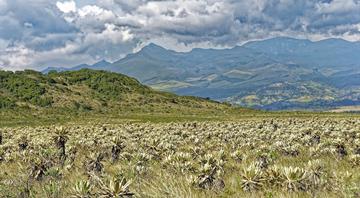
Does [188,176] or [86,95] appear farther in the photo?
[86,95]

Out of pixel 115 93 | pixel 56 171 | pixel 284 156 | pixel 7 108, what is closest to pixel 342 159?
pixel 284 156

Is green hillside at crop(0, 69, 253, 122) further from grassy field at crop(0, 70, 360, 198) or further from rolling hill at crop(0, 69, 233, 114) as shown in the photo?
grassy field at crop(0, 70, 360, 198)

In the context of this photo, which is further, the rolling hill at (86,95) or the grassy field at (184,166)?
the rolling hill at (86,95)

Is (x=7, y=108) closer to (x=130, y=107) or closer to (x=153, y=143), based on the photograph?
(x=130, y=107)

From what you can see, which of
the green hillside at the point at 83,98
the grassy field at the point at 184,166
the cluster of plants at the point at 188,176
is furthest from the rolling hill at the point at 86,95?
the cluster of plants at the point at 188,176

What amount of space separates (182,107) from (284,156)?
114m

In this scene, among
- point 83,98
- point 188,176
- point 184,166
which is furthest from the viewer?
point 83,98

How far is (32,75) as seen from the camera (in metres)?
143

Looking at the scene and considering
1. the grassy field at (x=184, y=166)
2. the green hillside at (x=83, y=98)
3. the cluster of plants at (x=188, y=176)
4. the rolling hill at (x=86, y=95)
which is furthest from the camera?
the rolling hill at (x=86, y=95)

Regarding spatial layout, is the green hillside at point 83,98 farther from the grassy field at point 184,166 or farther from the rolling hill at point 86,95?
the grassy field at point 184,166

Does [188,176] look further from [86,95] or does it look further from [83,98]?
[86,95]

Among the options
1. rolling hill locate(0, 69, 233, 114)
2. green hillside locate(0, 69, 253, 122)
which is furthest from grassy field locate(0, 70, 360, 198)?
rolling hill locate(0, 69, 233, 114)

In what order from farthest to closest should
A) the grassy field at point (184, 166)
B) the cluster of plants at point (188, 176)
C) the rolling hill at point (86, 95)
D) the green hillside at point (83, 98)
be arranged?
the rolling hill at point (86, 95) → the green hillside at point (83, 98) → the grassy field at point (184, 166) → the cluster of plants at point (188, 176)

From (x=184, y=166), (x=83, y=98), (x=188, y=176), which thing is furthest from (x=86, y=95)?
(x=188, y=176)
